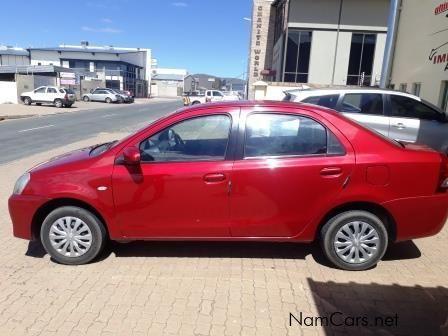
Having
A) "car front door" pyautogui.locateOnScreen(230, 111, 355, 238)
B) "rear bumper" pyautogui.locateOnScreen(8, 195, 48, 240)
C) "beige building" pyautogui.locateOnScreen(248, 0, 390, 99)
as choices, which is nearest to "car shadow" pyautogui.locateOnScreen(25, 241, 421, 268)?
"rear bumper" pyautogui.locateOnScreen(8, 195, 48, 240)

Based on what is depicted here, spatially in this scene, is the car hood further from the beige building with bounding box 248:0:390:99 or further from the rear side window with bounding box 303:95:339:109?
the beige building with bounding box 248:0:390:99

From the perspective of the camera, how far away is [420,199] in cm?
378

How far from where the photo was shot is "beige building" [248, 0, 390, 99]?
27828mm

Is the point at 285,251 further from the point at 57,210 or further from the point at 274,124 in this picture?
the point at 57,210

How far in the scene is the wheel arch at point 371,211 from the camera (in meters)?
3.82

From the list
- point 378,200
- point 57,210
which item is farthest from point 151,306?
point 378,200

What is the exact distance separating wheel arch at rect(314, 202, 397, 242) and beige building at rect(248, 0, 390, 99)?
962 inches

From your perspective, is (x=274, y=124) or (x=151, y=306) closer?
(x=151, y=306)

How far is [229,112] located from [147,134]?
Result: 0.82m

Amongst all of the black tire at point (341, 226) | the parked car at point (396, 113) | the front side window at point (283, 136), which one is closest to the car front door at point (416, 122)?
the parked car at point (396, 113)

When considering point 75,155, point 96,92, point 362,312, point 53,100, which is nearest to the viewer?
point 362,312

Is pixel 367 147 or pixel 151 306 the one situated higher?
pixel 367 147

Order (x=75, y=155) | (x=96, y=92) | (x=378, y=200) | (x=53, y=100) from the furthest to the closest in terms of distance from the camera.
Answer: (x=96, y=92) → (x=53, y=100) → (x=75, y=155) → (x=378, y=200)

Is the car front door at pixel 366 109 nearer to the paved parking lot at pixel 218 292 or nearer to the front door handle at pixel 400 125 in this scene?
the front door handle at pixel 400 125
